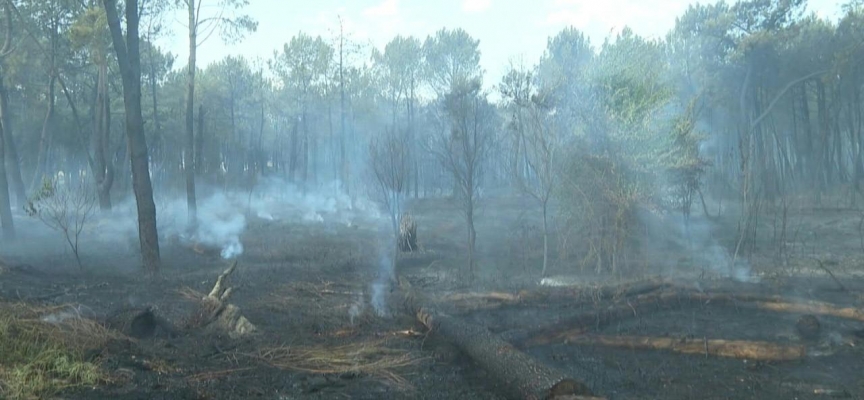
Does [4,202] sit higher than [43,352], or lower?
higher

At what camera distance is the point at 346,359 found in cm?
845

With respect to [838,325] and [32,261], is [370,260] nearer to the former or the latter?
[32,261]

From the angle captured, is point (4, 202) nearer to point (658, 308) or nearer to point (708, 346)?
point (658, 308)

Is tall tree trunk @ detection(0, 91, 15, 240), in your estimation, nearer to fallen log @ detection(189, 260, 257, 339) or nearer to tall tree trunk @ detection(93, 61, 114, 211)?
tall tree trunk @ detection(93, 61, 114, 211)

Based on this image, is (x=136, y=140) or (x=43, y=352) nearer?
(x=43, y=352)

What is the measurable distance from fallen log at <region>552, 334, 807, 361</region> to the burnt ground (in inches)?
4.9

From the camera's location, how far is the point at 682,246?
2103 cm

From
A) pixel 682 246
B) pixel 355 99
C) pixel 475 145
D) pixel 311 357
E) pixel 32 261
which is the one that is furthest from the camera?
pixel 355 99

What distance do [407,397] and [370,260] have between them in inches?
487

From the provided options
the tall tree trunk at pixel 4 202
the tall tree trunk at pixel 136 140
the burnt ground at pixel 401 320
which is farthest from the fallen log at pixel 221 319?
the tall tree trunk at pixel 4 202

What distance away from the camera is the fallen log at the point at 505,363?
708 centimetres

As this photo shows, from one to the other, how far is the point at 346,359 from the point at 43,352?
3.26 m

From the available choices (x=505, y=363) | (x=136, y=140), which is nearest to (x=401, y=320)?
(x=505, y=363)

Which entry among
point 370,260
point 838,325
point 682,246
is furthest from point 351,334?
point 682,246
